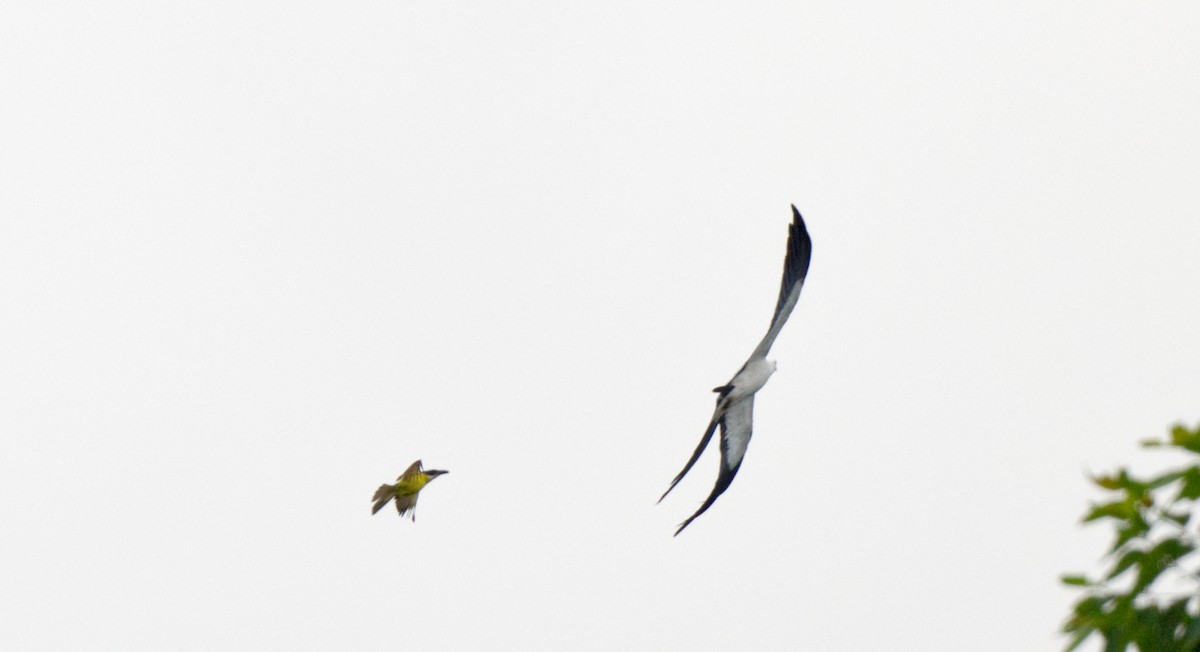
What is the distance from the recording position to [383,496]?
60.7 ft

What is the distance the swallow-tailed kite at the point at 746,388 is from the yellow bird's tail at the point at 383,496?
334cm

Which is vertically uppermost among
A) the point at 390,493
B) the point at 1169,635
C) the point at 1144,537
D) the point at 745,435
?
the point at 745,435

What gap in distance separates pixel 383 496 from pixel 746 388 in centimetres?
528

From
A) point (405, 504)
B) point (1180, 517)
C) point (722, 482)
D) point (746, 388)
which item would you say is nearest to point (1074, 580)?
point (1180, 517)

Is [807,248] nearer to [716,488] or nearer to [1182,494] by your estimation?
A: [716,488]

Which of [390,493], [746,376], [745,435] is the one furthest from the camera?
[745,435]

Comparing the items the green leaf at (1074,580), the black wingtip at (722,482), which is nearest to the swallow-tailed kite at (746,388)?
the black wingtip at (722,482)

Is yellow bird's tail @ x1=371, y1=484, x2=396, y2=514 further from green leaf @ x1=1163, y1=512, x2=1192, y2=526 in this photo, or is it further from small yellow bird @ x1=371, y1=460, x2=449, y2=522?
green leaf @ x1=1163, y1=512, x2=1192, y2=526

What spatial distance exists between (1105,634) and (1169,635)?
211 millimetres

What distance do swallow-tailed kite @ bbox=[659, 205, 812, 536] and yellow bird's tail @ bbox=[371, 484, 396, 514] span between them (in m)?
3.34

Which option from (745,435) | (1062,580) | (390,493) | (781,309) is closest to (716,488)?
(745,435)

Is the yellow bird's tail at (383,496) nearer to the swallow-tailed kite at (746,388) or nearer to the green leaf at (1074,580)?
the swallow-tailed kite at (746,388)

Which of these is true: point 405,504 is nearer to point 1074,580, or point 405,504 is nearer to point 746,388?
point 746,388

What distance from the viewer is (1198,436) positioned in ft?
13.0
